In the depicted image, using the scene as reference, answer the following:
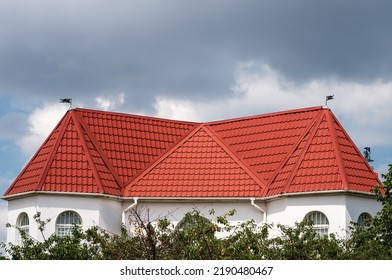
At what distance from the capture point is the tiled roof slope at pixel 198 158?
3866cm

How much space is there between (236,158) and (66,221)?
850 cm

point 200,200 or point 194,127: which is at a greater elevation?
point 194,127

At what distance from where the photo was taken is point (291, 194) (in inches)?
1481

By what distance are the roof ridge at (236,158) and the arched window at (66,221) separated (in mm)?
7875

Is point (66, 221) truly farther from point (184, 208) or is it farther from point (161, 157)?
point (161, 157)

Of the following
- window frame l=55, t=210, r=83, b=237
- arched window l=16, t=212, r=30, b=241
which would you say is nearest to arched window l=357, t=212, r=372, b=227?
window frame l=55, t=210, r=83, b=237

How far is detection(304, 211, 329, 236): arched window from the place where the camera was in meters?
37.2

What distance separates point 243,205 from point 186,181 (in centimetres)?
314

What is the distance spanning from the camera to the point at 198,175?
136 feet

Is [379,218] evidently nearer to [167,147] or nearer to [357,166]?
[357,166]

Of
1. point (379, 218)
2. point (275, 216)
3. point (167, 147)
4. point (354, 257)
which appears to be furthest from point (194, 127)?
point (354, 257)

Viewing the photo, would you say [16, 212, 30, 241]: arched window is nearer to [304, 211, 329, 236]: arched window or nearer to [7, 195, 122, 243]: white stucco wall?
[7, 195, 122, 243]: white stucco wall

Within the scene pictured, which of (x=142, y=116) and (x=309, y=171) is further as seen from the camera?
(x=142, y=116)

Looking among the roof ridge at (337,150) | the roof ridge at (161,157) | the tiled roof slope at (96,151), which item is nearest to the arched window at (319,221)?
the roof ridge at (337,150)
